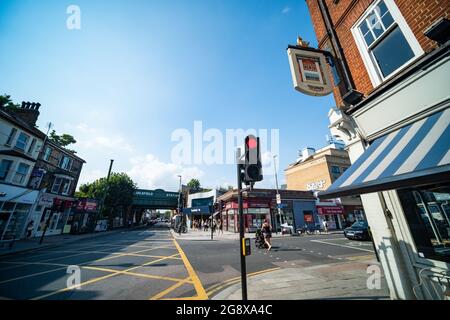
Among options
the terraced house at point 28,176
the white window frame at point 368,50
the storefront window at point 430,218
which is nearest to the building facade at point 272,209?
the terraced house at point 28,176

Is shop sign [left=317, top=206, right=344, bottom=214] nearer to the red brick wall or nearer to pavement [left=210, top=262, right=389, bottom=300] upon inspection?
pavement [left=210, top=262, right=389, bottom=300]

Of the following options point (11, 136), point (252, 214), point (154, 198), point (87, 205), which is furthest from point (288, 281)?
point (154, 198)

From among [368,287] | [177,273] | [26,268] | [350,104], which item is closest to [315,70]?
[350,104]

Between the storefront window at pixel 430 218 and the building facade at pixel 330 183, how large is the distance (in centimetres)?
2745

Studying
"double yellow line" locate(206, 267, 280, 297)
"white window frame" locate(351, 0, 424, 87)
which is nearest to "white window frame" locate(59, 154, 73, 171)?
"double yellow line" locate(206, 267, 280, 297)

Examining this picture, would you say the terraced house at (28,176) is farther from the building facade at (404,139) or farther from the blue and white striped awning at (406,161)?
the building facade at (404,139)

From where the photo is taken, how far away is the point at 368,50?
17.0 ft

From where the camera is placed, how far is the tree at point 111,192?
32.2 m

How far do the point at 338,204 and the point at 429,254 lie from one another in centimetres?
3039

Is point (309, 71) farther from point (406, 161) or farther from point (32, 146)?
point (32, 146)

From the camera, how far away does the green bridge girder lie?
4466cm

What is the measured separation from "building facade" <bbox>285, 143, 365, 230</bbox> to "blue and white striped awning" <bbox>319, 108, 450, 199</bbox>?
2827 centimetres

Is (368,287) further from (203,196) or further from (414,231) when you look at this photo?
(203,196)
